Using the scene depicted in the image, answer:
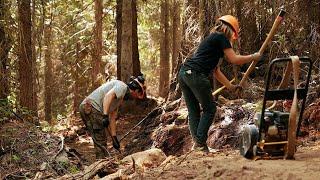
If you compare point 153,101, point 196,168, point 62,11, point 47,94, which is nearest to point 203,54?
point 196,168

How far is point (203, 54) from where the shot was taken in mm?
6688

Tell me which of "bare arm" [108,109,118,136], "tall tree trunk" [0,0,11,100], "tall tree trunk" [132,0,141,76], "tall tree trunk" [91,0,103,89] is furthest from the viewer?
"tall tree trunk" [132,0,141,76]

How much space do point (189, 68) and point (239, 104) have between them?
3947 millimetres

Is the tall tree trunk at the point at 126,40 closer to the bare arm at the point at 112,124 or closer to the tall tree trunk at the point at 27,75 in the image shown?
the tall tree trunk at the point at 27,75

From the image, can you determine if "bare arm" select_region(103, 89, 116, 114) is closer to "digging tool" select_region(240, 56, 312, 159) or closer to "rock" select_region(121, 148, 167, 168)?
"rock" select_region(121, 148, 167, 168)

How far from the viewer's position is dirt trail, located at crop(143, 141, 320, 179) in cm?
482

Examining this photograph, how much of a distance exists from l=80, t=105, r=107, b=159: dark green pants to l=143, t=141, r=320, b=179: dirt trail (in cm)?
258

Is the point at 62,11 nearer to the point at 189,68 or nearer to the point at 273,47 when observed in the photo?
the point at 273,47

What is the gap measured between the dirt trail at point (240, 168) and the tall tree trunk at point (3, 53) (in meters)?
4.59

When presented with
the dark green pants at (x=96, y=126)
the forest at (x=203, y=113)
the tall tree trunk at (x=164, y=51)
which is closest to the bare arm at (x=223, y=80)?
the forest at (x=203, y=113)

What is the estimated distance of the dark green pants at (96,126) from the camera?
8.58 m

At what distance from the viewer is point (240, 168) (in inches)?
203

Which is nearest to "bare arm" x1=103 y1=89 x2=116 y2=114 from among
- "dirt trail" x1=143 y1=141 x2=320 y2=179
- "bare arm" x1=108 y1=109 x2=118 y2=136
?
"bare arm" x1=108 y1=109 x2=118 y2=136

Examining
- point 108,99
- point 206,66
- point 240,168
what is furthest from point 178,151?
point 240,168
